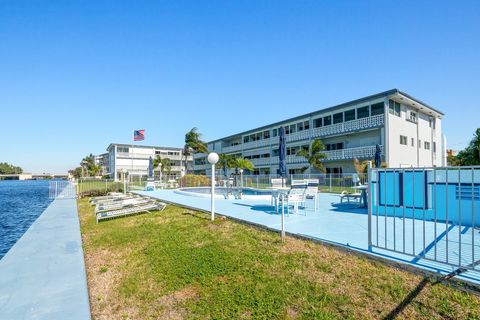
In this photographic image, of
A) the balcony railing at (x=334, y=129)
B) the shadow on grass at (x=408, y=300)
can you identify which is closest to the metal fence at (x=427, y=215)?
the shadow on grass at (x=408, y=300)

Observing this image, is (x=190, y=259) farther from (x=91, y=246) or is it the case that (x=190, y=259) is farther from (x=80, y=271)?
(x=91, y=246)

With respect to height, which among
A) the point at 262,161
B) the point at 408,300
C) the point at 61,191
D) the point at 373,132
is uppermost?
the point at 373,132

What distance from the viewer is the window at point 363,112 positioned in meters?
27.4

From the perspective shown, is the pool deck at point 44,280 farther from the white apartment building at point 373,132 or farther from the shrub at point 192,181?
the white apartment building at point 373,132

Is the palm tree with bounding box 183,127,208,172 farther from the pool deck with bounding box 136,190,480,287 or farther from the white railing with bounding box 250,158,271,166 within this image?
the pool deck with bounding box 136,190,480,287

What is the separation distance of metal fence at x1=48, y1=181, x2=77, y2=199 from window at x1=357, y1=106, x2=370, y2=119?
95.8 ft

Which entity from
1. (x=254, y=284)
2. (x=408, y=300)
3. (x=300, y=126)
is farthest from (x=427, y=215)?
(x=300, y=126)

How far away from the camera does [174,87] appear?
21594 mm

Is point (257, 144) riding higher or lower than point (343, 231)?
higher

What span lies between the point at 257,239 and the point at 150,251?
2.63 metres

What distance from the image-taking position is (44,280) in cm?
488

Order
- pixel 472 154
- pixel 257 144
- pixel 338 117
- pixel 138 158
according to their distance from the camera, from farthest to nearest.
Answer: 1. pixel 138 158
2. pixel 257 144
3. pixel 472 154
4. pixel 338 117

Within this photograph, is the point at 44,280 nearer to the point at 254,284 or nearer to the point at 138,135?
the point at 254,284

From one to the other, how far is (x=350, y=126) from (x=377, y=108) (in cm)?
318
